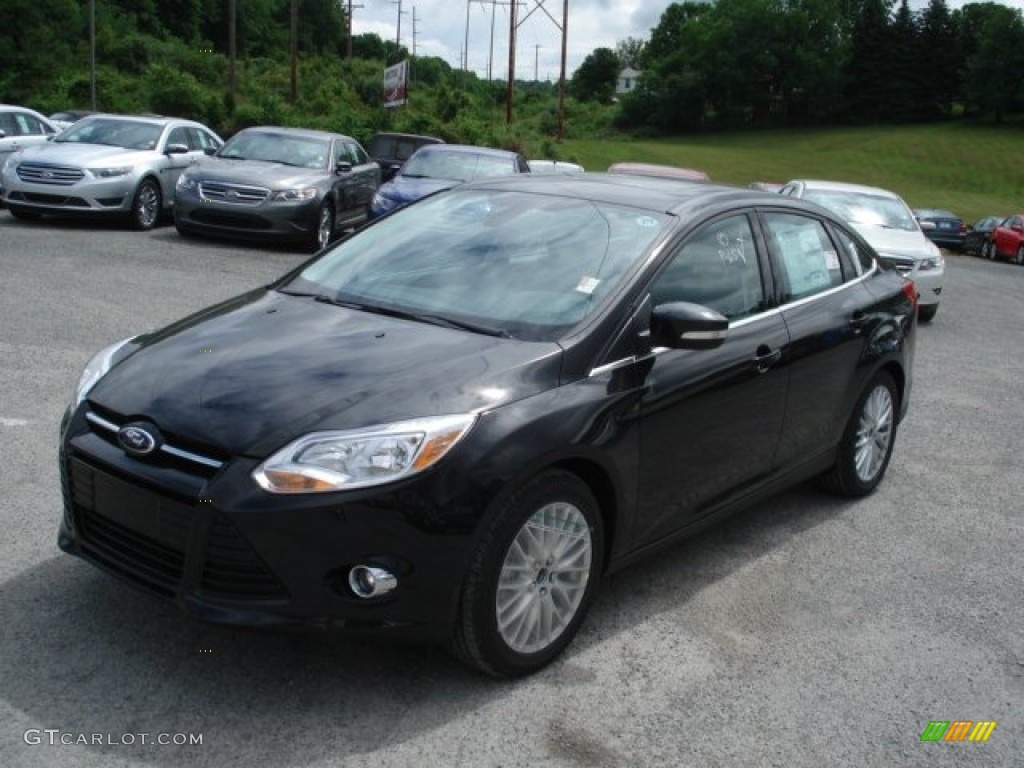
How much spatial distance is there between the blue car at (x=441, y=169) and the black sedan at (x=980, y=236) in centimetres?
2025

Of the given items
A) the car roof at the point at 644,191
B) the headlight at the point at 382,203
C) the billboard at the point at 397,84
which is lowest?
the headlight at the point at 382,203

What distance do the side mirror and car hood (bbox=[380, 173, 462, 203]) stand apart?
456 inches

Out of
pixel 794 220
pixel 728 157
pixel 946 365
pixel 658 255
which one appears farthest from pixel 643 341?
pixel 728 157

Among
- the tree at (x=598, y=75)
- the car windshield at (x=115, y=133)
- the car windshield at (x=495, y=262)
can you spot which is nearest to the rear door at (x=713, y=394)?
the car windshield at (x=495, y=262)

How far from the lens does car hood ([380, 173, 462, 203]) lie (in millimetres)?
15500

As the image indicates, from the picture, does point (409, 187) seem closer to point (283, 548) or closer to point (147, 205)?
point (147, 205)

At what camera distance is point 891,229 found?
14.0 meters

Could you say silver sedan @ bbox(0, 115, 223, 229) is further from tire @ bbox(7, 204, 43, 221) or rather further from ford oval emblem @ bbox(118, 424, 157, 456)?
ford oval emblem @ bbox(118, 424, 157, 456)

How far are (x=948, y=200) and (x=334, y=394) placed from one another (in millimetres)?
65951

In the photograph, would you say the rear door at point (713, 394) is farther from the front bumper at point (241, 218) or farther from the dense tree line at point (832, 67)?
the dense tree line at point (832, 67)

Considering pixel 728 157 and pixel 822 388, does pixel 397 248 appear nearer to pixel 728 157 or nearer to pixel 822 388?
pixel 822 388

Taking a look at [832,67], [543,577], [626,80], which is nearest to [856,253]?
[543,577]

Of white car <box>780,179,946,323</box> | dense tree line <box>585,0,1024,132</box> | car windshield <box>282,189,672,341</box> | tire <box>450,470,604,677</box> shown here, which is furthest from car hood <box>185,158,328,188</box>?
dense tree line <box>585,0,1024,132</box>

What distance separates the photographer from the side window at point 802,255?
507cm
